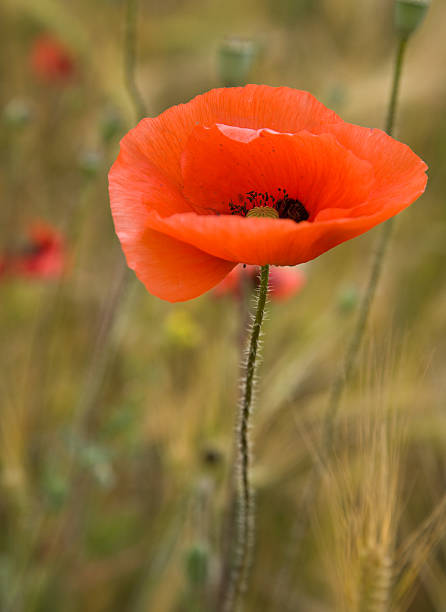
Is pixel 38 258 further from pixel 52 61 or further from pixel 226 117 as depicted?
pixel 52 61

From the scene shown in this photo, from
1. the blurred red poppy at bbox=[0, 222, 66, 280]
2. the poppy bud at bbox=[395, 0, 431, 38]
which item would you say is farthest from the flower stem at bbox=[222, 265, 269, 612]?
the blurred red poppy at bbox=[0, 222, 66, 280]

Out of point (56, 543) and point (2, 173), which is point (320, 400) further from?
point (2, 173)

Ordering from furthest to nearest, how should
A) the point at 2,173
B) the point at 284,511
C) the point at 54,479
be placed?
the point at 2,173 → the point at 284,511 → the point at 54,479

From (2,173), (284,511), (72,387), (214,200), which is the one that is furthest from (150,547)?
(2,173)

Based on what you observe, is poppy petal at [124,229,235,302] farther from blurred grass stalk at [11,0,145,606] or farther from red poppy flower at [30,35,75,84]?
red poppy flower at [30,35,75,84]

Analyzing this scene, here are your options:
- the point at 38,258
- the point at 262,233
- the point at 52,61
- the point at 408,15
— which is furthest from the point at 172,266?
the point at 52,61

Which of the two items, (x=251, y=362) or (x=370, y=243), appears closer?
(x=251, y=362)
